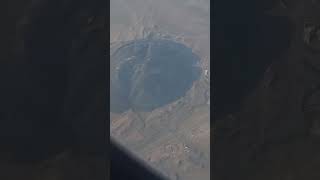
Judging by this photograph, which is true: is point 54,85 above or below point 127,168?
above
